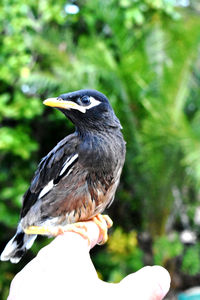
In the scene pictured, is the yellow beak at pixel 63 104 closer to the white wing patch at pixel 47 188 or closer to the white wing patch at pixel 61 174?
the white wing patch at pixel 61 174

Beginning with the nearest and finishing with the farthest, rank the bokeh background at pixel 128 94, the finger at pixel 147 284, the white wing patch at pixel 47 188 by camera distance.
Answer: the finger at pixel 147 284, the white wing patch at pixel 47 188, the bokeh background at pixel 128 94

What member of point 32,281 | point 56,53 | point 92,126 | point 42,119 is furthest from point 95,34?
point 32,281

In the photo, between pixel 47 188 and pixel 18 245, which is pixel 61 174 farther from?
pixel 18 245

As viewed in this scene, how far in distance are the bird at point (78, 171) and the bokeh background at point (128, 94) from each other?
148cm

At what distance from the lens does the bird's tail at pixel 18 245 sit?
1417 mm

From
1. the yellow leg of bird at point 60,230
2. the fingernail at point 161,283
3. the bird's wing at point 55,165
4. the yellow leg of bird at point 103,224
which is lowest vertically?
the yellow leg of bird at point 103,224

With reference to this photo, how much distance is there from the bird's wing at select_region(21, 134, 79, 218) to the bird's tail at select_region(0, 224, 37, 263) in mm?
187

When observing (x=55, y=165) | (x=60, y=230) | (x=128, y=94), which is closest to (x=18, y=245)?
(x=60, y=230)

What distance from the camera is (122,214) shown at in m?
4.20

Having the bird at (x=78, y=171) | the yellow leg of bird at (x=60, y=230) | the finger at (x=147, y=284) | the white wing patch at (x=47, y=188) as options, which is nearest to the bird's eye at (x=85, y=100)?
the bird at (x=78, y=171)

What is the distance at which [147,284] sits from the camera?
94cm

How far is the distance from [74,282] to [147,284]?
0.65 feet

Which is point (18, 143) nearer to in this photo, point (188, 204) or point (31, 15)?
point (31, 15)

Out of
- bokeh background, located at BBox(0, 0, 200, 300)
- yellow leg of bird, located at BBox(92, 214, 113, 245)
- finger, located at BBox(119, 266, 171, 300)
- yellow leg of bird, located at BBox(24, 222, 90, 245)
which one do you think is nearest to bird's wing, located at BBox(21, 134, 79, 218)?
yellow leg of bird, located at BBox(24, 222, 90, 245)
